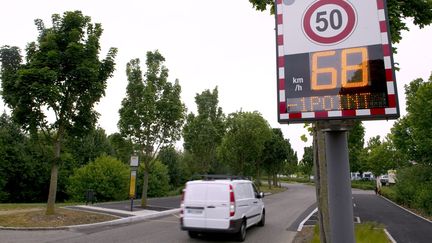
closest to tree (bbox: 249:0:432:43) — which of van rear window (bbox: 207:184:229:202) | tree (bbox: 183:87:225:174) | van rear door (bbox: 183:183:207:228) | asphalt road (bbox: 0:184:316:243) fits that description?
van rear window (bbox: 207:184:229:202)

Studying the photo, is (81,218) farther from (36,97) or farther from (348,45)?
(348,45)

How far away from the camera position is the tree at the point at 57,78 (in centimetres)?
1420

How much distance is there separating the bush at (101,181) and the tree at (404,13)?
62.7 feet

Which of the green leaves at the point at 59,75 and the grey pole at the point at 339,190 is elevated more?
the green leaves at the point at 59,75

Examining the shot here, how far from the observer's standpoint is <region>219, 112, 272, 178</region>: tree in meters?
37.7

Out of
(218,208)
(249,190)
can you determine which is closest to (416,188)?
(249,190)

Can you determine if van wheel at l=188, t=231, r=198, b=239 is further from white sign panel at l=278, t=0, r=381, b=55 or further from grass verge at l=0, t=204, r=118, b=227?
white sign panel at l=278, t=0, r=381, b=55

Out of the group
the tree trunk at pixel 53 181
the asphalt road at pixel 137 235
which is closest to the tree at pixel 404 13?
the asphalt road at pixel 137 235

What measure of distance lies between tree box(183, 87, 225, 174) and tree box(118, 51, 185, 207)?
10981mm

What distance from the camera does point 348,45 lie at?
135 inches

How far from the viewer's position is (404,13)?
380 inches

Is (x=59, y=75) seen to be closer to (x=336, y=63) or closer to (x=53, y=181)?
(x=53, y=181)

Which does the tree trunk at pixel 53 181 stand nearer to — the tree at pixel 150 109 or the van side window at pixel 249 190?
the tree at pixel 150 109

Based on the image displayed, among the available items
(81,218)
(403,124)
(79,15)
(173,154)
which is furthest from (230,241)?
(173,154)
